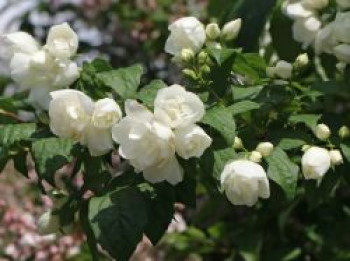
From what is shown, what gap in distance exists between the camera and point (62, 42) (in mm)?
1522

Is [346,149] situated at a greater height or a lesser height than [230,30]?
lesser

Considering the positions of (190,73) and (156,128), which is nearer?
(156,128)

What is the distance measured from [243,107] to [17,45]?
0.45m

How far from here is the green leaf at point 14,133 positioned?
144 centimetres

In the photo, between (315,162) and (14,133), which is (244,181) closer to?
(315,162)

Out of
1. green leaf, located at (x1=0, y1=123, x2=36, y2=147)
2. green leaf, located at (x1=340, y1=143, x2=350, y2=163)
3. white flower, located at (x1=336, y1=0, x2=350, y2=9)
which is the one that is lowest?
green leaf, located at (x1=340, y1=143, x2=350, y2=163)

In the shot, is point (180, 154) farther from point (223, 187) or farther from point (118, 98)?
point (118, 98)

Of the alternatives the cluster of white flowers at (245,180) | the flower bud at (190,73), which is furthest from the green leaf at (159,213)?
the flower bud at (190,73)

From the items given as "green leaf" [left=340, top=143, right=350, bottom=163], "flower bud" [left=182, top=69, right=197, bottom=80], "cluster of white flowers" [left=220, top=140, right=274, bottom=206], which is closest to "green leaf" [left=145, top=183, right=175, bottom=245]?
"cluster of white flowers" [left=220, top=140, right=274, bottom=206]

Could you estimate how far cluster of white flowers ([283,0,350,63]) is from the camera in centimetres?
158

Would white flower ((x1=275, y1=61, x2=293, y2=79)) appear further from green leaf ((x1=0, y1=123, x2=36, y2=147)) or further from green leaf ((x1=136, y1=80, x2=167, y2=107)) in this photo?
green leaf ((x1=0, y1=123, x2=36, y2=147))

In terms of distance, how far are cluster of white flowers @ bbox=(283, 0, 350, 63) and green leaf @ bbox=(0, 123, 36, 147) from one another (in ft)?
1.98

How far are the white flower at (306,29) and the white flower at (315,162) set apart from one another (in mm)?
395

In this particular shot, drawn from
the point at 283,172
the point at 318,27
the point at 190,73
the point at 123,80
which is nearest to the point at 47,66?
the point at 123,80
